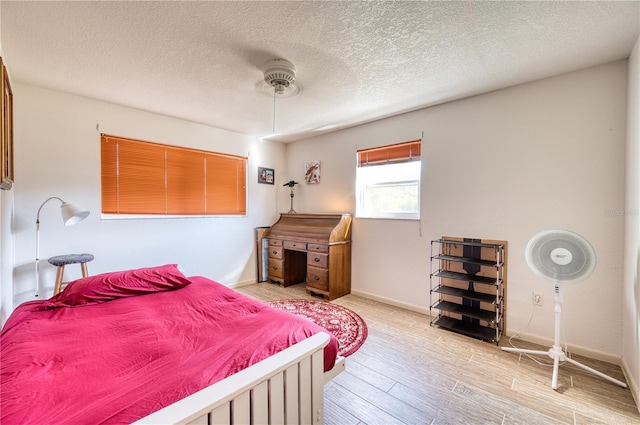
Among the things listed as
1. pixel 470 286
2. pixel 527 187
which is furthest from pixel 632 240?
pixel 470 286

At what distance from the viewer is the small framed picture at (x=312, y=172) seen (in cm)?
436

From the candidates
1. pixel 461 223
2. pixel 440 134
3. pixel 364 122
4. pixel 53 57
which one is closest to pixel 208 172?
pixel 53 57

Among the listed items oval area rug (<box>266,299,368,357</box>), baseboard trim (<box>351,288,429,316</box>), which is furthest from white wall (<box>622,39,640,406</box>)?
oval area rug (<box>266,299,368,357</box>)

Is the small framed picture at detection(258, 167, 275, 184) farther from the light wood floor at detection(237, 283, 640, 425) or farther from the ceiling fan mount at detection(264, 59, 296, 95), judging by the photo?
the light wood floor at detection(237, 283, 640, 425)

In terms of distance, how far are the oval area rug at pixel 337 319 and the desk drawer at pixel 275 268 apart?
0.74 metres

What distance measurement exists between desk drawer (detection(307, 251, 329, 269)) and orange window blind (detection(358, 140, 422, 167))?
1.42 meters

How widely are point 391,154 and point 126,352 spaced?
10.7 ft

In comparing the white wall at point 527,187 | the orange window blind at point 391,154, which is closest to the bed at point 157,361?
the white wall at point 527,187

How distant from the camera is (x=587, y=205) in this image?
2.21m

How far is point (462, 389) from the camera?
6.03 ft

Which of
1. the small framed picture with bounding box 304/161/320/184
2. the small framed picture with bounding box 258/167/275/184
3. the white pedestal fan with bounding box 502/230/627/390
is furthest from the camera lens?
the small framed picture with bounding box 258/167/275/184

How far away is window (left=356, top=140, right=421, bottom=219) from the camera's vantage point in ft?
10.9

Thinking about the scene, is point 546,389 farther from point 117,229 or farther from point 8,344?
point 117,229

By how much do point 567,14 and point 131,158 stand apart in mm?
4122
